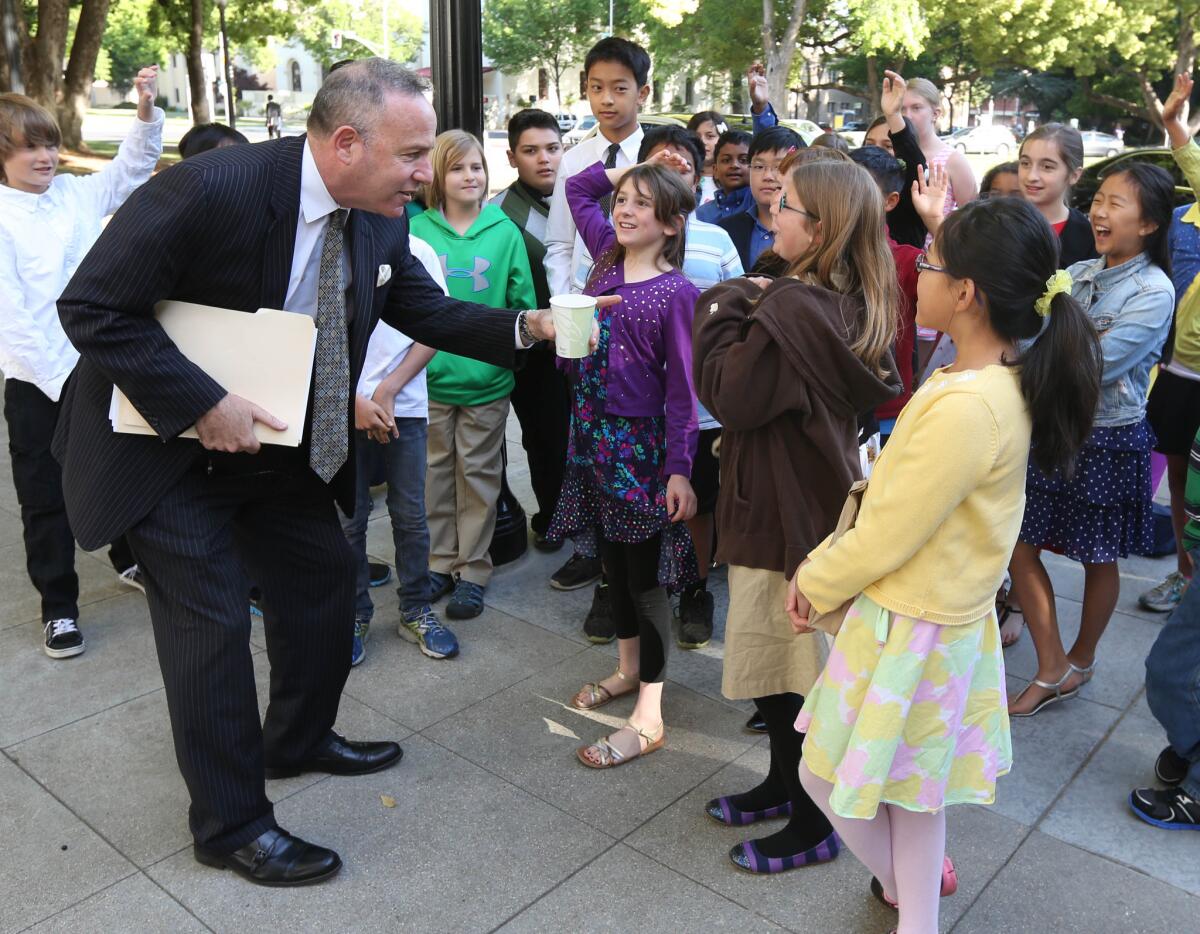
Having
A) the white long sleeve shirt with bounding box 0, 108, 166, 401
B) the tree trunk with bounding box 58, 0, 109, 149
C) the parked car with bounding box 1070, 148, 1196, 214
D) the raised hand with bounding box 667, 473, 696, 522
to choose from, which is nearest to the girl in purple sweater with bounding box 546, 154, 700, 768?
the raised hand with bounding box 667, 473, 696, 522

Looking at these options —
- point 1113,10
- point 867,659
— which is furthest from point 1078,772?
point 1113,10

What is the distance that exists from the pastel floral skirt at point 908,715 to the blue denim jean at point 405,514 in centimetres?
211

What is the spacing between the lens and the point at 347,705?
3.57 m

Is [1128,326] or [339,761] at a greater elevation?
[1128,326]

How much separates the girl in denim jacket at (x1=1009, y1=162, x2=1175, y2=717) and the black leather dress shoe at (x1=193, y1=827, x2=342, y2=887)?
2311 millimetres

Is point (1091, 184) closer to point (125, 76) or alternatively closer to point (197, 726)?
point (197, 726)

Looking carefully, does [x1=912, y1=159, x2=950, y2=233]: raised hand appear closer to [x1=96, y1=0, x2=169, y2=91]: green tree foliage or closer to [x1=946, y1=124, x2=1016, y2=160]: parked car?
[x1=96, y1=0, x2=169, y2=91]: green tree foliage

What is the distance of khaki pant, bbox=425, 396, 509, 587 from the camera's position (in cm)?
435

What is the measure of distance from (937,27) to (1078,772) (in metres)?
34.7

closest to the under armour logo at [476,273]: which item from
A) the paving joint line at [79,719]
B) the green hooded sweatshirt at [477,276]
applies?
the green hooded sweatshirt at [477,276]

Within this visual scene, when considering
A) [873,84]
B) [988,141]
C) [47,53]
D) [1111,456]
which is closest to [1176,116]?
[1111,456]

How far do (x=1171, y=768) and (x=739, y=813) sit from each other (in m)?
1.33

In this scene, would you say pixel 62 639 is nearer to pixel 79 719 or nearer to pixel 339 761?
pixel 79 719

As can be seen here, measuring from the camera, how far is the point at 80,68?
55.0 ft
